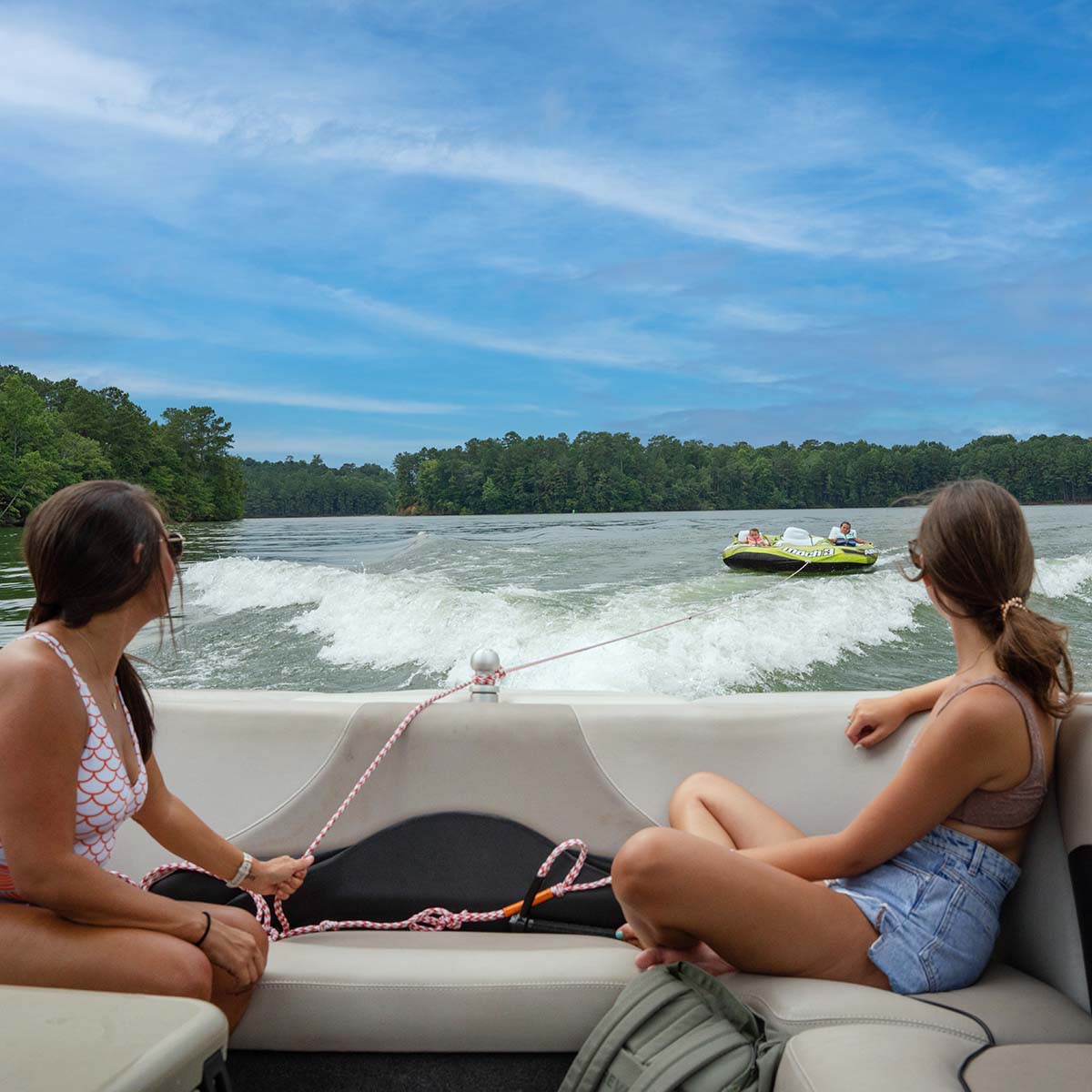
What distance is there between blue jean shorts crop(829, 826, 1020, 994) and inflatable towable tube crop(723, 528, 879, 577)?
1041cm

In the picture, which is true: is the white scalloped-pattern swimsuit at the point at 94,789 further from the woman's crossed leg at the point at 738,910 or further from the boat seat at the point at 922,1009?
the boat seat at the point at 922,1009

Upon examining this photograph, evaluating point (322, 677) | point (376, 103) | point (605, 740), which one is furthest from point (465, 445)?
point (605, 740)

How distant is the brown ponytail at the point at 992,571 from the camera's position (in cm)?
132

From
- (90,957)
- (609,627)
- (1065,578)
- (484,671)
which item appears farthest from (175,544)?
(1065,578)

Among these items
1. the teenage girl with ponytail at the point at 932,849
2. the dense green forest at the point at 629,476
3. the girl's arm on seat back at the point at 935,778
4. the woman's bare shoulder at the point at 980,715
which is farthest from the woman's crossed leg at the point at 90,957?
the dense green forest at the point at 629,476

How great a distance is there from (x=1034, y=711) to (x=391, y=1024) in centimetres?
99

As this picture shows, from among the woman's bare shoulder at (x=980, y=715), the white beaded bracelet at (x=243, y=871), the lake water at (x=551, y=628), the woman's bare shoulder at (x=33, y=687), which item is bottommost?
the lake water at (x=551, y=628)

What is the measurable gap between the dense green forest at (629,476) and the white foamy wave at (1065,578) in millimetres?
9889

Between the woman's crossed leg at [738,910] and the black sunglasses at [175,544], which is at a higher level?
the black sunglasses at [175,544]

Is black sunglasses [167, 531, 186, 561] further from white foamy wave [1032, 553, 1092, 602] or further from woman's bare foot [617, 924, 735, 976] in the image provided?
white foamy wave [1032, 553, 1092, 602]

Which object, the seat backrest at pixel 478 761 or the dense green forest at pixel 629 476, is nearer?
the seat backrest at pixel 478 761

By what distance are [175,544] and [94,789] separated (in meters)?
0.33

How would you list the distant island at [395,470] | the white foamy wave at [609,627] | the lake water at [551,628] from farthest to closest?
the distant island at [395,470]
the lake water at [551,628]
the white foamy wave at [609,627]

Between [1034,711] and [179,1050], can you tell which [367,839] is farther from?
[1034,711]
